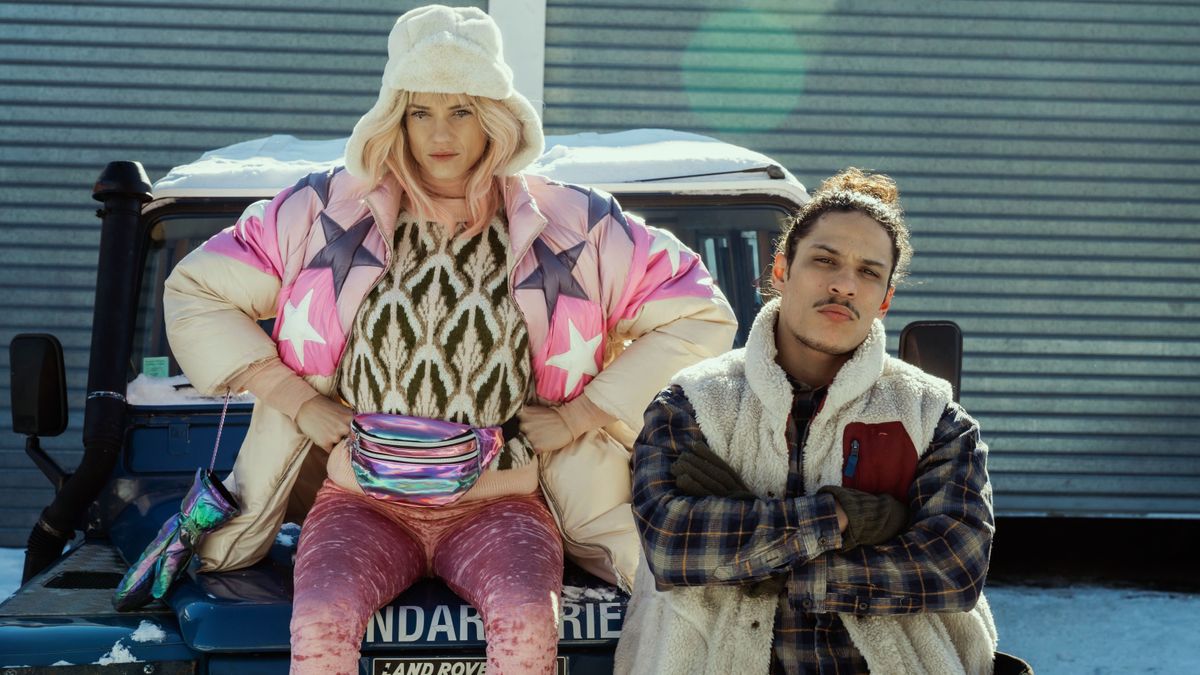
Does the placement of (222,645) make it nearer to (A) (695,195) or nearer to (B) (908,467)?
(B) (908,467)

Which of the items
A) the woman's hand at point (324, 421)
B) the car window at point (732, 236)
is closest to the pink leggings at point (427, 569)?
the woman's hand at point (324, 421)

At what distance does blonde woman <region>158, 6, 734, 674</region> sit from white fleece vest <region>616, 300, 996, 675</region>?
390 mm

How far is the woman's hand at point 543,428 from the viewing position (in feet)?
9.86

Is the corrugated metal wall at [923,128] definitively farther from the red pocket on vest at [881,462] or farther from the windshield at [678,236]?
the red pocket on vest at [881,462]

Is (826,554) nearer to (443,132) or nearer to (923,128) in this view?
(443,132)

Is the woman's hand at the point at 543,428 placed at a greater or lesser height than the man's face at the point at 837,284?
lesser

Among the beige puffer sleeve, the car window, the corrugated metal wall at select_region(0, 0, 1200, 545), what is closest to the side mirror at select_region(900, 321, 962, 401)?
the car window

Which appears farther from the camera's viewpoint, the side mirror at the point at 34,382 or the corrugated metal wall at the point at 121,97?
the corrugated metal wall at the point at 121,97

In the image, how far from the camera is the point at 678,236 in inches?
154

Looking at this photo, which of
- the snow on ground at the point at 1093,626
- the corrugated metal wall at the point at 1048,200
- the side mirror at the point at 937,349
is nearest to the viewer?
the side mirror at the point at 937,349

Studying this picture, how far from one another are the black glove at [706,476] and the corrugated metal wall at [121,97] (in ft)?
20.3

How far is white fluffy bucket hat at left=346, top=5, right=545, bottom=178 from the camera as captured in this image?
285 centimetres

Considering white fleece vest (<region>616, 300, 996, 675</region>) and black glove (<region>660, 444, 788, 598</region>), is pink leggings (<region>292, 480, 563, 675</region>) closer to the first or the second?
white fleece vest (<region>616, 300, 996, 675</region>)

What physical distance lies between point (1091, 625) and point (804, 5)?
3949 mm
